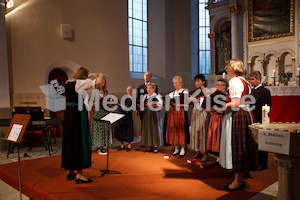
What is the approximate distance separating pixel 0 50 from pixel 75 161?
14.4 ft

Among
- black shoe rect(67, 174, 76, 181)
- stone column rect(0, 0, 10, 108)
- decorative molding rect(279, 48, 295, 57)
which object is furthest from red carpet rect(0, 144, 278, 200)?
decorative molding rect(279, 48, 295, 57)

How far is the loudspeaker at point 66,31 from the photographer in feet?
25.6

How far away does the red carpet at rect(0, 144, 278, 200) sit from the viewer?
3264mm

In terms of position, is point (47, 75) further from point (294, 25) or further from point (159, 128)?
point (294, 25)

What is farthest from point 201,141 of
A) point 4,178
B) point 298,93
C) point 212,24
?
point 212,24

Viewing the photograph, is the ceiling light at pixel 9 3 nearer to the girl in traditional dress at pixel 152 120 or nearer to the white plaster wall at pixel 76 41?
the white plaster wall at pixel 76 41

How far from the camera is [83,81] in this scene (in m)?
3.47

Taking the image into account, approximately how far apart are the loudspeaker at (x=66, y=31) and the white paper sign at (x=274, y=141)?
22.4ft

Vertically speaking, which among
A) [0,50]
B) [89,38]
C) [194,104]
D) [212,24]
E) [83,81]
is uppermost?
[212,24]

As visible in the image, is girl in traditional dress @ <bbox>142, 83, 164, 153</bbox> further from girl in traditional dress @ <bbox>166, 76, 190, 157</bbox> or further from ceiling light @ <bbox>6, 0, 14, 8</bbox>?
ceiling light @ <bbox>6, 0, 14, 8</bbox>

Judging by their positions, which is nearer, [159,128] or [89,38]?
[159,128]

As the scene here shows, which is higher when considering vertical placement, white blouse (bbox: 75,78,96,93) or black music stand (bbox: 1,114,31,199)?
white blouse (bbox: 75,78,96,93)

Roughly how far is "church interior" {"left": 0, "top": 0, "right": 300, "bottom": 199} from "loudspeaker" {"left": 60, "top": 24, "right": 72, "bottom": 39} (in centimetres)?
3

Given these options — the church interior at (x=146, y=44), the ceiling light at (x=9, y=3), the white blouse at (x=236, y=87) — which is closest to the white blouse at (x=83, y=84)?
the white blouse at (x=236, y=87)
